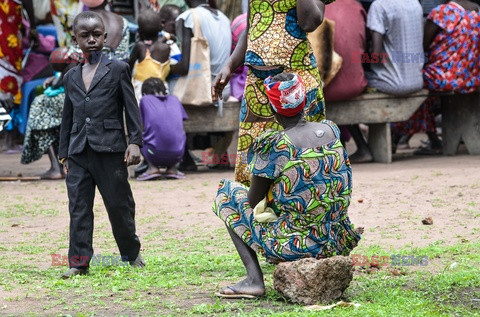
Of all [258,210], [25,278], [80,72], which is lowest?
[25,278]

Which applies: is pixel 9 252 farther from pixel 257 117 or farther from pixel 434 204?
pixel 434 204

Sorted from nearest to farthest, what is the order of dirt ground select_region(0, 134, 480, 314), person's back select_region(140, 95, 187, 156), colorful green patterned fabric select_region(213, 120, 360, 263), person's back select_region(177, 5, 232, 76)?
1. colorful green patterned fabric select_region(213, 120, 360, 263)
2. dirt ground select_region(0, 134, 480, 314)
3. person's back select_region(140, 95, 187, 156)
4. person's back select_region(177, 5, 232, 76)

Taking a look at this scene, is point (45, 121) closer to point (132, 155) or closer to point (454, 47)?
point (454, 47)

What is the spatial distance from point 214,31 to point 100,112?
513 cm

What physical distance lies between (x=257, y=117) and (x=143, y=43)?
16.2 ft

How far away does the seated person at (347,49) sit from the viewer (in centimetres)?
1016

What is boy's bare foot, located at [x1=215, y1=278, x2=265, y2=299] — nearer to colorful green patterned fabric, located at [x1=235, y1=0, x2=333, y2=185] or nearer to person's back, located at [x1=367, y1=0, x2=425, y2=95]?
colorful green patterned fabric, located at [x1=235, y1=0, x2=333, y2=185]

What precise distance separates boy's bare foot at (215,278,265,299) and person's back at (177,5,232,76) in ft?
19.5

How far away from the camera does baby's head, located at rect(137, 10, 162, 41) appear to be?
9914 mm

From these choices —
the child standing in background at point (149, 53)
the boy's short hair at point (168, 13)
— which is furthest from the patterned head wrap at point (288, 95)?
the boy's short hair at point (168, 13)

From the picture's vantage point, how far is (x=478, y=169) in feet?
30.5

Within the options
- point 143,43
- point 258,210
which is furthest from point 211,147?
point 258,210

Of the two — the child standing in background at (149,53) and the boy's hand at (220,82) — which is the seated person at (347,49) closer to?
the child standing in background at (149,53)

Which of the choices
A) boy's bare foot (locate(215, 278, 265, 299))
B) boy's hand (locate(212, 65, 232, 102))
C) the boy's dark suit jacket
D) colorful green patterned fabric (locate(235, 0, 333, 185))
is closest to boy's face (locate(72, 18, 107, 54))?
the boy's dark suit jacket
